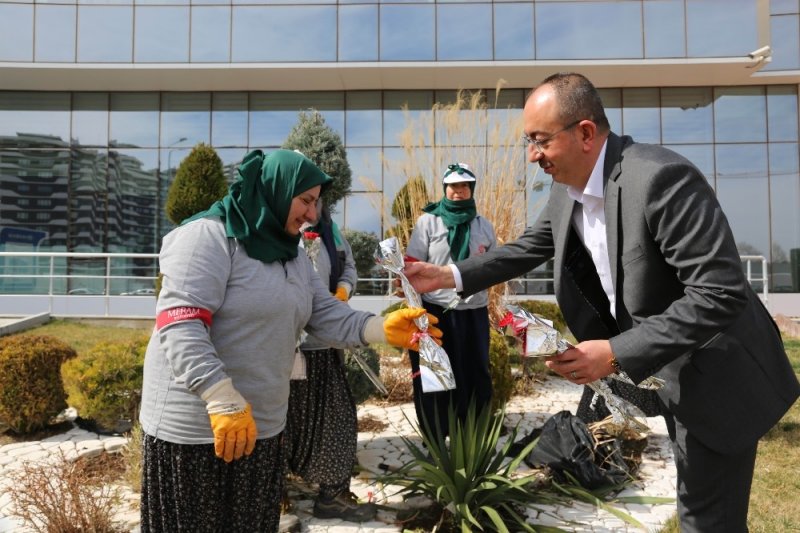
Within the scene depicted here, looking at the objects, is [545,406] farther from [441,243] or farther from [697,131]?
[697,131]

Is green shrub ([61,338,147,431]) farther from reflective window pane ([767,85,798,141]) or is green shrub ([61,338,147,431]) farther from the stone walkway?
reflective window pane ([767,85,798,141])

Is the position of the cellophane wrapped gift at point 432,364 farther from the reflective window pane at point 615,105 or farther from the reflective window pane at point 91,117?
the reflective window pane at point 91,117

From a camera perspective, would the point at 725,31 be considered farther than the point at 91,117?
No

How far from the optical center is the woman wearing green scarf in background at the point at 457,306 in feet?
13.3

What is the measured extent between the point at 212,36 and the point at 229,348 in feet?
46.3

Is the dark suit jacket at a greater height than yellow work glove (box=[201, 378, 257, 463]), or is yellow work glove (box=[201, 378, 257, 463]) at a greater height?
the dark suit jacket

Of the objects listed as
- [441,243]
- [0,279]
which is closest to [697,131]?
[441,243]

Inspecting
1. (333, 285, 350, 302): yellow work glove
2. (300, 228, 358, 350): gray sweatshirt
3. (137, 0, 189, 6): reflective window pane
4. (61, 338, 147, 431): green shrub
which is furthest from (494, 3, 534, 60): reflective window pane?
(61, 338, 147, 431): green shrub

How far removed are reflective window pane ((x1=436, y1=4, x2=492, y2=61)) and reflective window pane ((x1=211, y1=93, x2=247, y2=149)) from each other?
556cm

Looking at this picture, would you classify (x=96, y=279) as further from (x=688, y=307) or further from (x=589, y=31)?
(x=688, y=307)

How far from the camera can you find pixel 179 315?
1.72 meters

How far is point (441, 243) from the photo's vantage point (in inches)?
171

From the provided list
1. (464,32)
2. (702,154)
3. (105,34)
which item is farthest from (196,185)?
(702,154)

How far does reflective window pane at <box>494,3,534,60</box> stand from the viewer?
45.0 ft
